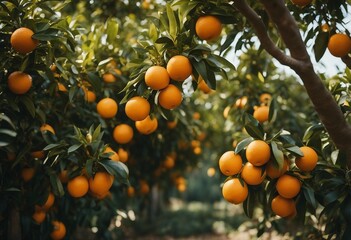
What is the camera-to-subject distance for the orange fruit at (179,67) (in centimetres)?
163

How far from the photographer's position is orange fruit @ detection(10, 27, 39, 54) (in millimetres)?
1724

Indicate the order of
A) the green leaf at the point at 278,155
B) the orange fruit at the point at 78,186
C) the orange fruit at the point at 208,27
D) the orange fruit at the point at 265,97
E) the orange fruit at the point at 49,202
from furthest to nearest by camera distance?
the orange fruit at the point at 265,97
the orange fruit at the point at 49,202
the orange fruit at the point at 78,186
the orange fruit at the point at 208,27
the green leaf at the point at 278,155

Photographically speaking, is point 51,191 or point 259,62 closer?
point 51,191

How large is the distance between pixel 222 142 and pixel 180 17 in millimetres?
3384

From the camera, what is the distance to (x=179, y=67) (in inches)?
63.9

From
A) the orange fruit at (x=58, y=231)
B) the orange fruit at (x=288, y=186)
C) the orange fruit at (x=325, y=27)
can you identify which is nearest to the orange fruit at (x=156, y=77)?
the orange fruit at (x=288, y=186)

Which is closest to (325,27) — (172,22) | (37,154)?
(172,22)

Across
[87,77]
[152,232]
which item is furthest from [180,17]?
[152,232]

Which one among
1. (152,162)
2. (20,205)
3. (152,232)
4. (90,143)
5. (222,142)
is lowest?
(152,232)

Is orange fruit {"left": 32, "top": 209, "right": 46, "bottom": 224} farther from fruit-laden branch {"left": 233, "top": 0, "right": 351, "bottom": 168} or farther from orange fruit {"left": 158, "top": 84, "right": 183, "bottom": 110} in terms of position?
fruit-laden branch {"left": 233, "top": 0, "right": 351, "bottom": 168}

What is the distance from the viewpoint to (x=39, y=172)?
218 centimetres

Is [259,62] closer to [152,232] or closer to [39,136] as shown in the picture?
[39,136]

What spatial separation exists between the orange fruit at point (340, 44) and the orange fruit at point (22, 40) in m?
1.67

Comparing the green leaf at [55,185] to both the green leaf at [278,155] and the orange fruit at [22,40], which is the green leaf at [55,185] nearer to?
the orange fruit at [22,40]
